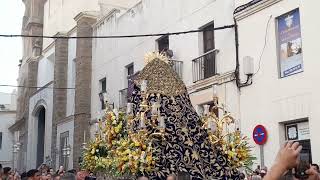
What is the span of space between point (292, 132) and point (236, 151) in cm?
450

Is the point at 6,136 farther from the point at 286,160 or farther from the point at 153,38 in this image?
the point at 286,160

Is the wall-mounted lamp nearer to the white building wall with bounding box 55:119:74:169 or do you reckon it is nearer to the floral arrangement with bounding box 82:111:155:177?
the floral arrangement with bounding box 82:111:155:177

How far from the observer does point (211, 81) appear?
13.3 meters

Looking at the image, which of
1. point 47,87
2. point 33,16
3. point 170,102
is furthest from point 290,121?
point 33,16

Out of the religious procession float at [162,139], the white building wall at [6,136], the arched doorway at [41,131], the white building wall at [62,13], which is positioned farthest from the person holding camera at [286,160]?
the white building wall at [6,136]

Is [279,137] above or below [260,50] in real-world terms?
below

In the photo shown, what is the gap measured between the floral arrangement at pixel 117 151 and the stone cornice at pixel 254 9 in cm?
587

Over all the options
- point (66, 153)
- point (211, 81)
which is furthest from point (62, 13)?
point (211, 81)

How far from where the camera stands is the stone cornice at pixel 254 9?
11516 millimetres

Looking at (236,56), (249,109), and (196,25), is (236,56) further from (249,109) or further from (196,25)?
(196,25)

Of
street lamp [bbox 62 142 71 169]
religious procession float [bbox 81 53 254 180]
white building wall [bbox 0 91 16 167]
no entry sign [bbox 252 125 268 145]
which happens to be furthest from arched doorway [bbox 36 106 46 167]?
religious procession float [bbox 81 53 254 180]

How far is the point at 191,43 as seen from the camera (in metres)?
14.6

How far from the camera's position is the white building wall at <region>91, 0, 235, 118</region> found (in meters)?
13.2

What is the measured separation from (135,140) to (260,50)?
6.41 m
